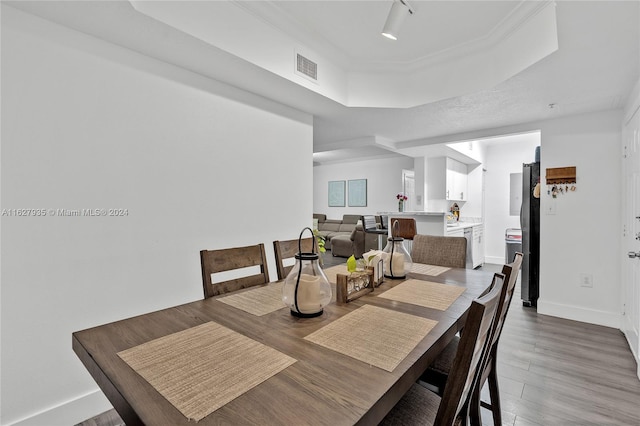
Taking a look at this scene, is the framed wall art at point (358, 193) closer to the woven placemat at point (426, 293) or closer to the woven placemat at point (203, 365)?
the woven placemat at point (426, 293)

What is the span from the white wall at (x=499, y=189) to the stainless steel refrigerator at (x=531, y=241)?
258 cm

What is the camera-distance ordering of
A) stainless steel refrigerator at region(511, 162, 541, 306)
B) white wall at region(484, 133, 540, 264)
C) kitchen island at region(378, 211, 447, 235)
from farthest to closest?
white wall at region(484, 133, 540, 264)
kitchen island at region(378, 211, 447, 235)
stainless steel refrigerator at region(511, 162, 541, 306)

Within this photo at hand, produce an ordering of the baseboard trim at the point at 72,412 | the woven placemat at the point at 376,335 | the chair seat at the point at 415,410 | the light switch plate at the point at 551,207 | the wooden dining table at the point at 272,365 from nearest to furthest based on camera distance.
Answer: the wooden dining table at the point at 272,365 → the woven placemat at the point at 376,335 → the chair seat at the point at 415,410 → the baseboard trim at the point at 72,412 → the light switch plate at the point at 551,207

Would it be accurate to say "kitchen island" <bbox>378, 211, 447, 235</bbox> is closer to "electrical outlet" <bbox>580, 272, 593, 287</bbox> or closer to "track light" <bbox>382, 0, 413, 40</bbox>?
"electrical outlet" <bbox>580, 272, 593, 287</bbox>

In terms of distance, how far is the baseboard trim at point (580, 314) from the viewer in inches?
124

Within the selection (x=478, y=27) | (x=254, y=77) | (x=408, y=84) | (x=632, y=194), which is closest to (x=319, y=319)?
(x=254, y=77)

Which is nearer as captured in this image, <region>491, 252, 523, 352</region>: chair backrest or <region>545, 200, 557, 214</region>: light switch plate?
<region>491, 252, 523, 352</region>: chair backrest

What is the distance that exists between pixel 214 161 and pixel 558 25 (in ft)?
8.17

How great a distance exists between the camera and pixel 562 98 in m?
2.89

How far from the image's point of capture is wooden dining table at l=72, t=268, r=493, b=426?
667 millimetres

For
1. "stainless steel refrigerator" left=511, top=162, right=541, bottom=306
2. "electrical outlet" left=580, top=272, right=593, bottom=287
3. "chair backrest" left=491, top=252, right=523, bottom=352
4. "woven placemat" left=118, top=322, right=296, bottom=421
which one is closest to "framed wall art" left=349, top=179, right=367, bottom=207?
"stainless steel refrigerator" left=511, top=162, right=541, bottom=306

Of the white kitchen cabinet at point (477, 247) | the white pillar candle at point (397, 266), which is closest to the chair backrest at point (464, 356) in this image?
the white pillar candle at point (397, 266)

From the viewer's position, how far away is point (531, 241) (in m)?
3.84

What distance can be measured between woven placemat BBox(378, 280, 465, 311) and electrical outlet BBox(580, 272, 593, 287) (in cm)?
268
